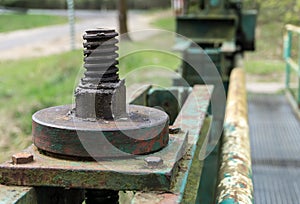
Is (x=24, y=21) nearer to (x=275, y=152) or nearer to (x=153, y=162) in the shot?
(x=275, y=152)

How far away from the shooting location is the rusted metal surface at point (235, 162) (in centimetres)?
138

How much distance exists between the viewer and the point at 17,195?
113cm

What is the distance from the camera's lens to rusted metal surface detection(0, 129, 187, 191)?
1126mm

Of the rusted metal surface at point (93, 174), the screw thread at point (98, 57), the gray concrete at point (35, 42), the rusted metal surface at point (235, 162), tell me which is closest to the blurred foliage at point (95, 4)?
the gray concrete at point (35, 42)

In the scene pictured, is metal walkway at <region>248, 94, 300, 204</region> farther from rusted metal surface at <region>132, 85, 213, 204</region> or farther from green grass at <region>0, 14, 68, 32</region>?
green grass at <region>0, 14, 68, 32</region>

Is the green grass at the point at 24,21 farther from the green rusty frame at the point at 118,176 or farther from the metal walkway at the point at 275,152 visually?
the green rusty frame at the point at 118,176

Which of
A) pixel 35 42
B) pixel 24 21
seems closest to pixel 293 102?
pixel 35 42

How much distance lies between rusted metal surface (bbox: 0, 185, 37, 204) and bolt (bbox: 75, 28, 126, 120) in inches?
10.0

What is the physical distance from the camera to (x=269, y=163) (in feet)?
13.3

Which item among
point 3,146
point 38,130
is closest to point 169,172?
point 38,130

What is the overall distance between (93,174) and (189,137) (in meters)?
0.51

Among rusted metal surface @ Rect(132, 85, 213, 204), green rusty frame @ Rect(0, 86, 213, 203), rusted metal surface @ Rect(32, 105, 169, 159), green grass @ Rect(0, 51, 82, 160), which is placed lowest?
green grass @ Rect(0, 51, 82, 160)

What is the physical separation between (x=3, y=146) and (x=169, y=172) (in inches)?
189

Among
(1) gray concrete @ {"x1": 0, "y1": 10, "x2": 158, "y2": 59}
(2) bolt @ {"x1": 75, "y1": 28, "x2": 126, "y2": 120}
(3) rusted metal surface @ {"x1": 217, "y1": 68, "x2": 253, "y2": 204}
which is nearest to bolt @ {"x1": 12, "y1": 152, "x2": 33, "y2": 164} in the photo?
(2) bolt @ {"x1": 75, "y1": 28, "x2": 126, "y2": 120}
